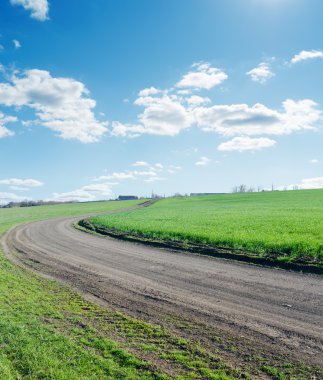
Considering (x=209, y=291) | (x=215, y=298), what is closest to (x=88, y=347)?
(x=215, y=298)

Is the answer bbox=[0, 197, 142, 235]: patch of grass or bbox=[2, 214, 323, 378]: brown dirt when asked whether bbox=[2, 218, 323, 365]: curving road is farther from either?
bbox=[0, 197, 142, 235]: patch of grass

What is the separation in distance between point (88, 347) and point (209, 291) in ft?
16.1

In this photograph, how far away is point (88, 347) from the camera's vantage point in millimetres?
6617

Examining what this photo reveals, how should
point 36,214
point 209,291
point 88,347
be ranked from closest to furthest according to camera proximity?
point 88,347 → point 209,291 → point 36,214

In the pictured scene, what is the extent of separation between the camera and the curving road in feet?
24.1

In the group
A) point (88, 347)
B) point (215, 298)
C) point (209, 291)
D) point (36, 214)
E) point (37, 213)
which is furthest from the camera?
point (37, 213)

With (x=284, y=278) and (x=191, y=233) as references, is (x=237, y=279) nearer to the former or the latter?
(x=284, y=278)

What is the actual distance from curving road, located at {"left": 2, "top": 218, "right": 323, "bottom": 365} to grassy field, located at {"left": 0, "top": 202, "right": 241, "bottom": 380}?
107 cm

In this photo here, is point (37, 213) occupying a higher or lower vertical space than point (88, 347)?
higher

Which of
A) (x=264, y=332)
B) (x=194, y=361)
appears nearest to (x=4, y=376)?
(x=194, y=361)

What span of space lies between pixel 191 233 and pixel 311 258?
9.48 metres

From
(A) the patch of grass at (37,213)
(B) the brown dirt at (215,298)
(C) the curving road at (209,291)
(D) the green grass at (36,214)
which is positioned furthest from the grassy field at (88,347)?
(D) the green grass at (36,214)

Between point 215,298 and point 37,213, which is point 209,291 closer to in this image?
point 215,298

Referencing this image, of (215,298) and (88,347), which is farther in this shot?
(215,298)
